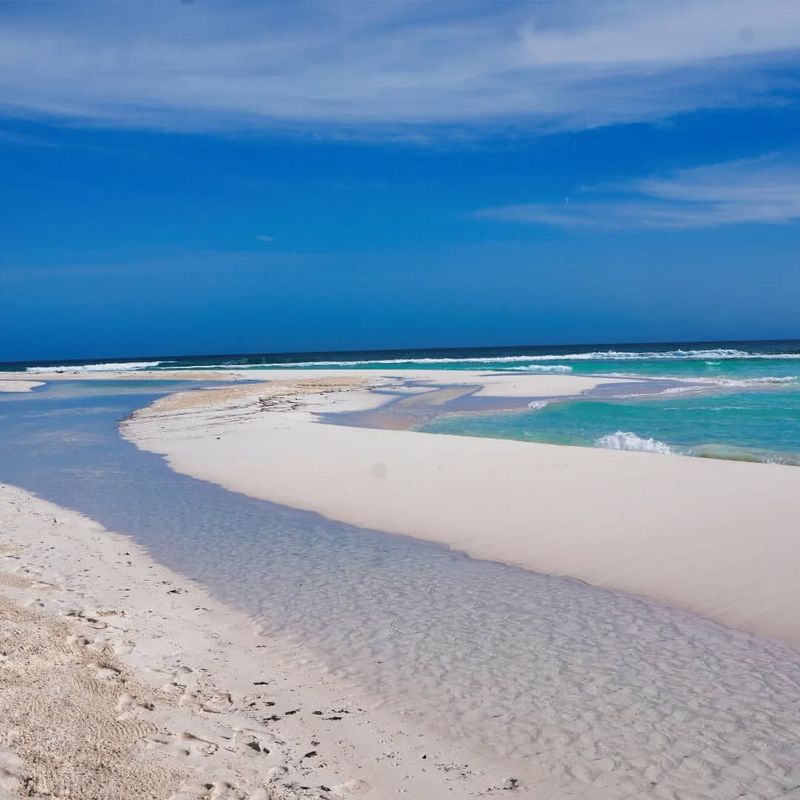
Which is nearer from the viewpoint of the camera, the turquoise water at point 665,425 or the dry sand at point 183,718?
the dry sand at point 183,718

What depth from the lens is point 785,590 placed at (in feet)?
21.9

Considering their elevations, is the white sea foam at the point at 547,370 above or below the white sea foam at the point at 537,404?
above

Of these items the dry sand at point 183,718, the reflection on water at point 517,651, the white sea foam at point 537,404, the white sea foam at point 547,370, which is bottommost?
the reflection on water at point 517,651

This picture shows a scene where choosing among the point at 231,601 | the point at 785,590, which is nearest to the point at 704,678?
the point at 785,590

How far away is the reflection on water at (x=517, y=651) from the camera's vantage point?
4.21 meters

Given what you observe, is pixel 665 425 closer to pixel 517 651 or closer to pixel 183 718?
pixel 517 651

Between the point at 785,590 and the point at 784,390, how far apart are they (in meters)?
26.9

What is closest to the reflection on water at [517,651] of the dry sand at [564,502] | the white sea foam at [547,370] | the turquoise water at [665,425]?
the dry sand at [564,502]

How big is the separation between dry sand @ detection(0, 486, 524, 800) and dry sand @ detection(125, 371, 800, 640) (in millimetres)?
3131

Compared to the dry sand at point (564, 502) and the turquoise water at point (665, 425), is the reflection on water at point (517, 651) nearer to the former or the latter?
the dry sand at point (564, 502)

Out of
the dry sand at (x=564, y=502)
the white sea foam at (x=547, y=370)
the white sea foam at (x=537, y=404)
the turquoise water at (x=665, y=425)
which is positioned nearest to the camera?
the dry sand at (x=564, y=502)

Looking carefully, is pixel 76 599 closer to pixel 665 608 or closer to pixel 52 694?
pixel 52 694

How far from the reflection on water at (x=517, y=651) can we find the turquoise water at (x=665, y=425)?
27.8 feet

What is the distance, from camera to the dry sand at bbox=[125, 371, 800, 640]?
23.4ft
